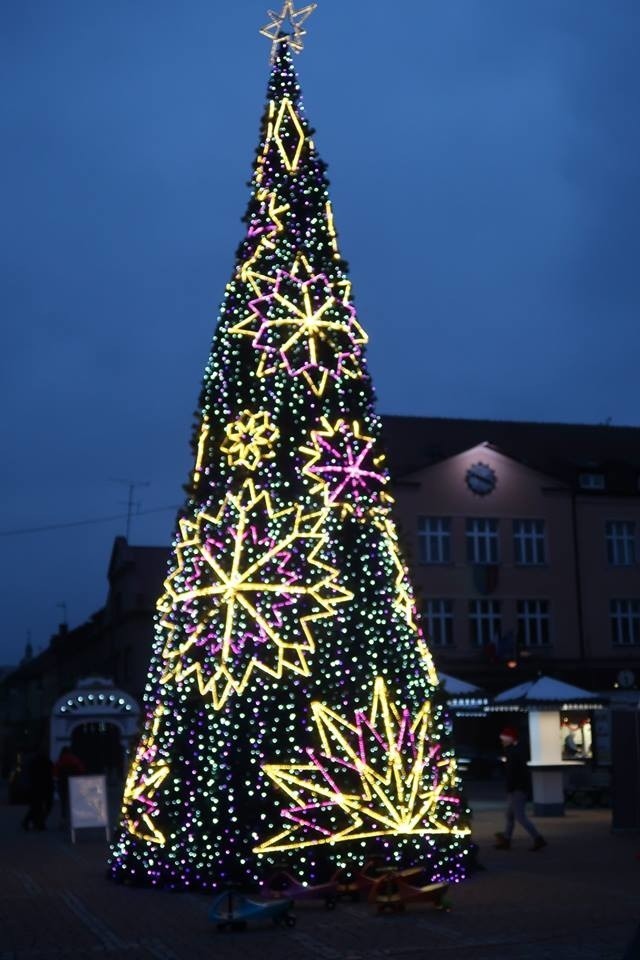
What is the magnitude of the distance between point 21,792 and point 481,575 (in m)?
20.5

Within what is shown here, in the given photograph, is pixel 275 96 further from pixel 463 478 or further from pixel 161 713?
pixel 463 478

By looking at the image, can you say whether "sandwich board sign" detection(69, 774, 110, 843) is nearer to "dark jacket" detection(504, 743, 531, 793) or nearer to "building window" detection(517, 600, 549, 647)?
"dark jacket" detection(504, 743, 531, 793)

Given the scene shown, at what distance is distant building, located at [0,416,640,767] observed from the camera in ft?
164

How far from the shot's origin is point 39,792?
2625 centimetres

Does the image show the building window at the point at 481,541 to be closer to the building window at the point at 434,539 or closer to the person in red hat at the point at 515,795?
the building window at the point at 434,539

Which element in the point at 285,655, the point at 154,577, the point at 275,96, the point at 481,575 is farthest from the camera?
the point at 154,577

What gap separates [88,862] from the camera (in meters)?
18.2

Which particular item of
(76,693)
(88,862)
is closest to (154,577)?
(76,693)

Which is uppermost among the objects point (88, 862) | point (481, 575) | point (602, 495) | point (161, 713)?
point (602, 495)

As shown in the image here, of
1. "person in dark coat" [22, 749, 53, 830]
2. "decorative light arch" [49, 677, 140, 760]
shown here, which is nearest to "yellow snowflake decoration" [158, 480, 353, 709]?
"person in dark coat" [22, 749, 53, 830]

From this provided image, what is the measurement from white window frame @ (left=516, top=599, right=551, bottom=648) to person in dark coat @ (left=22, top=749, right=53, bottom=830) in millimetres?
26723

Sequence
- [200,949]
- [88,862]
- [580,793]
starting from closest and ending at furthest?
[200,949] → [88,862] → [580,793]

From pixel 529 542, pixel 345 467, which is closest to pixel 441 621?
pixel 529 542

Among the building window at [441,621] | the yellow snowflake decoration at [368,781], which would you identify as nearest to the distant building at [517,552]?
the building window at [441,621]
